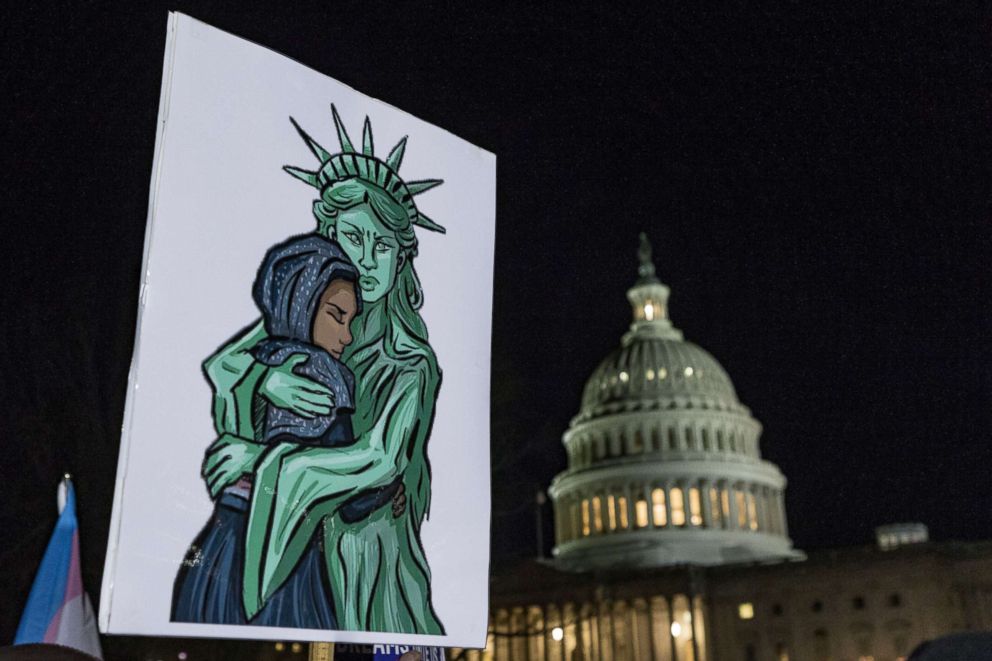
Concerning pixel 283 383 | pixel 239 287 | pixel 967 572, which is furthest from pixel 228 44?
pixel 967 572

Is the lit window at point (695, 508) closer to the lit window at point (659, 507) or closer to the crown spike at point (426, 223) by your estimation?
the lit window at point (659, 507)

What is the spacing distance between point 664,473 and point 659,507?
285 centimetres

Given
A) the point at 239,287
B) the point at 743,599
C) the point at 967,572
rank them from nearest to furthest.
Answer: the point at 239,287
the point at 967,572
the point at 743,599

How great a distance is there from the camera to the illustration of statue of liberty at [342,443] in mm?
3176

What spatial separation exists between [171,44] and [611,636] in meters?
65.4

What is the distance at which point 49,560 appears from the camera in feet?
18.9

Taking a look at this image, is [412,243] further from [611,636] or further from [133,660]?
[611,636]

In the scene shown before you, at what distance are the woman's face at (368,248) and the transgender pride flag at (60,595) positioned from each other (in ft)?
10.4

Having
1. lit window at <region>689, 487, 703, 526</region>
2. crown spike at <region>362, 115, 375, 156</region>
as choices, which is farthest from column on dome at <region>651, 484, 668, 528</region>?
crown spike at <region>362, 115, 375, 156</region>

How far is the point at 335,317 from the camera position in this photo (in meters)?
3.64

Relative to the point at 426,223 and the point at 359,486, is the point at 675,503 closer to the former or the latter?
the point at 426,223

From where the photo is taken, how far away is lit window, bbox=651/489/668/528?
74.1m

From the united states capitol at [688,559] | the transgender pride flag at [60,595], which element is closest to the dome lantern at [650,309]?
the united states capitol at [688,559]

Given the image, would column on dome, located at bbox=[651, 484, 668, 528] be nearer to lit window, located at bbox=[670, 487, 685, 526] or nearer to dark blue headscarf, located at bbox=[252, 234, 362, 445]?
lit window, located at bbox=[670, 487, 685, 526]
